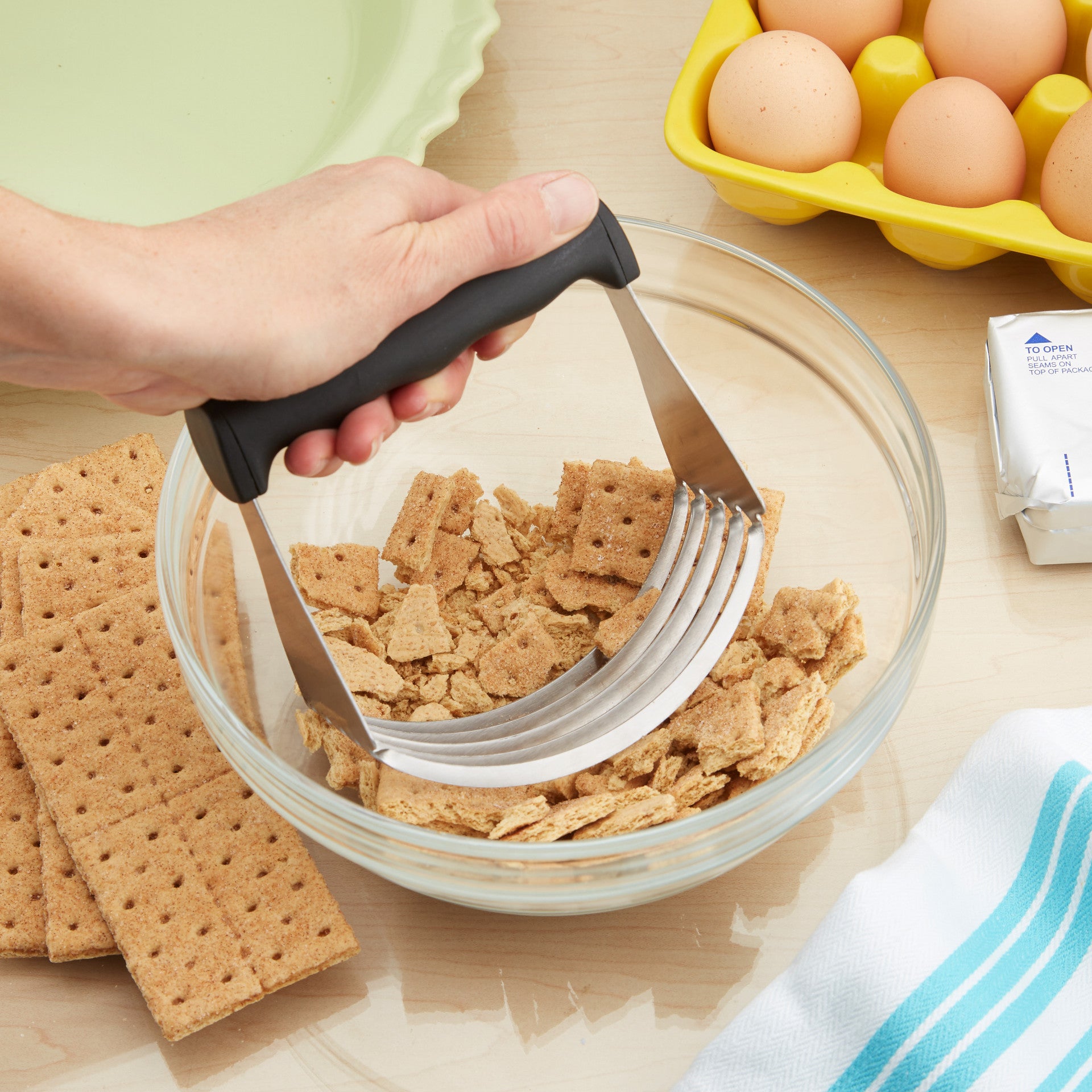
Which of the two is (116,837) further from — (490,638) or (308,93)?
(308,93)

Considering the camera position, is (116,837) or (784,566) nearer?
(116,837)

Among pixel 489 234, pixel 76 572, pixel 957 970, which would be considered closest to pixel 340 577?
pixel 76 572

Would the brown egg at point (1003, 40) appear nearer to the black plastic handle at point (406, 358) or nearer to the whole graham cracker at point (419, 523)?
the black plastic handle at point (406, 358)

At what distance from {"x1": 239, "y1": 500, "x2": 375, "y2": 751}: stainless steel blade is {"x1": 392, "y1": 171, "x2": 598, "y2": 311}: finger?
6.5 inches

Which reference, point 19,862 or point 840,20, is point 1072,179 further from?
point 19,862

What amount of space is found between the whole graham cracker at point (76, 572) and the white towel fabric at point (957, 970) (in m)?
0.53

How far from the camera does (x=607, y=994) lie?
70 centimetres

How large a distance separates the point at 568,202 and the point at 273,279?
0.61 ft

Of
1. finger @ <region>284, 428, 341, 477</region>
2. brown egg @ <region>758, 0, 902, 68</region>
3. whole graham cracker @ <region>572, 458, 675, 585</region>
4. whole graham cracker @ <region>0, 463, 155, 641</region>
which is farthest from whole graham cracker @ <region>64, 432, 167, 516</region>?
brown egg @ <region>758, 0, 902, 68</region>

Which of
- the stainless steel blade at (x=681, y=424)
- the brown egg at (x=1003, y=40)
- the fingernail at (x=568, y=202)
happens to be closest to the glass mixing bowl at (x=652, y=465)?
the stainless steel blade at (x=681, y=424)

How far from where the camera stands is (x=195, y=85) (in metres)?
1.13

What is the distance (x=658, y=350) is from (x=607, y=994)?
423 mm

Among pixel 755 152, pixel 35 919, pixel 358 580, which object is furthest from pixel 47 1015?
pixel 755 152

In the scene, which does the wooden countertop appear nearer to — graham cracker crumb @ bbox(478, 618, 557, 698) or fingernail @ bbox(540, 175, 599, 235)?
graham cracker crumb @ bbox(478, 618, 557, 698)
